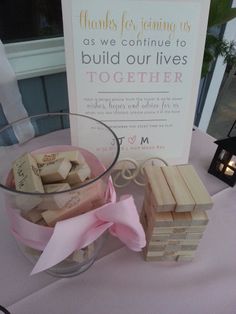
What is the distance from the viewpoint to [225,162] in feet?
2.10

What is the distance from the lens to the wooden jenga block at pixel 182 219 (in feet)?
1.39

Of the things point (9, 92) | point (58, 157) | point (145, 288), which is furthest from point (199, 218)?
point (9, 92)

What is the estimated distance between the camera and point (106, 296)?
1.43 ft

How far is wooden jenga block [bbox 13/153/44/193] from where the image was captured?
39 cm

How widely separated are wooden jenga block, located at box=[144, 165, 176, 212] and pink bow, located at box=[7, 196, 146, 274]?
0.04 meters

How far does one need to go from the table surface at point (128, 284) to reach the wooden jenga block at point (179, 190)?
135 millimetres

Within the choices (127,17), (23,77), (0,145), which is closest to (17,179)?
(0,145)

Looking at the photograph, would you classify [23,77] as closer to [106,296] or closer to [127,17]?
[127,17]

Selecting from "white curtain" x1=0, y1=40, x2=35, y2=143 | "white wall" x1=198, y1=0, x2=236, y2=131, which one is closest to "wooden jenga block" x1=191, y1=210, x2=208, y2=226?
"white curtain" x1=0, y1=40, x2=35, y2=143

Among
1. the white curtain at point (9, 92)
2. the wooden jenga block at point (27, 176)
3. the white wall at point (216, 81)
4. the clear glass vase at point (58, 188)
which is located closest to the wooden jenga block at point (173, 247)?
the clear glass vase at point (58, 188)

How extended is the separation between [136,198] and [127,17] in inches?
14.5

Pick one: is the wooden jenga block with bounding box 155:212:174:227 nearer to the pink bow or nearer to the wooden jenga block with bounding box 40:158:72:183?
Answer: the pink bow

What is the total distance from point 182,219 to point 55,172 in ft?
0.69

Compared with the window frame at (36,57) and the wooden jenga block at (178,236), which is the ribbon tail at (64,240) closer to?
the wooden jenga block at (178,236)
